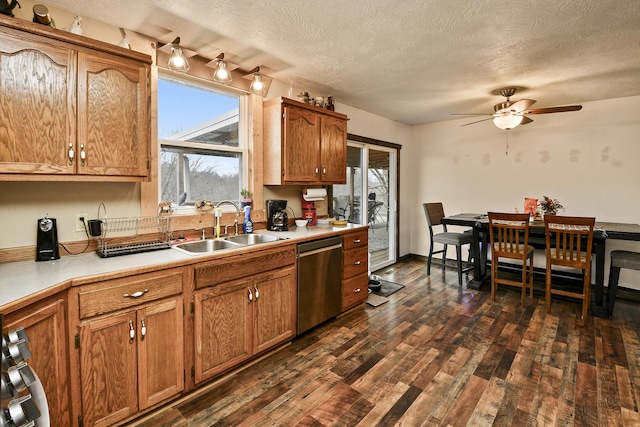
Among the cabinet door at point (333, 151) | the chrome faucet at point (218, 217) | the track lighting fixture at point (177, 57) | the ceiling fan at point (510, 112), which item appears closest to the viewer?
the track lighting fixture at point (177, 57)

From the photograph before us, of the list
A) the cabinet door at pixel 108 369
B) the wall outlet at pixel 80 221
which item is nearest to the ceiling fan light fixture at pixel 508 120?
the cabinet door at pixel 108 369

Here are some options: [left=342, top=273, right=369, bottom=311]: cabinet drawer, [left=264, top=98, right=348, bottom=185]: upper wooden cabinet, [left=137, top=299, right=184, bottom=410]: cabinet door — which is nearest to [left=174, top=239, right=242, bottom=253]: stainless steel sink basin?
[left=137, top=299, right=184, bottom=410]: cabinet door

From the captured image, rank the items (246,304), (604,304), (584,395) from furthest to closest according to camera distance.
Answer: (604,304) → (246,304) → (584,395)

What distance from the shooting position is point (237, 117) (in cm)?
312

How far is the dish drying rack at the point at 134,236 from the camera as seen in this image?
2.09 metres

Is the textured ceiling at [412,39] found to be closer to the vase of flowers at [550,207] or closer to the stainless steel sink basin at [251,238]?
the vase of flowers at [550,207]

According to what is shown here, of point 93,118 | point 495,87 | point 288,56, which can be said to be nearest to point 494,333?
point 495,87

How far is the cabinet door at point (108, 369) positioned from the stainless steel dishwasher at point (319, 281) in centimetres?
129

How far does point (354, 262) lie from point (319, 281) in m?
0.57

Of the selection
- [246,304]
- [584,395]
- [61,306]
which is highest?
[61,306]

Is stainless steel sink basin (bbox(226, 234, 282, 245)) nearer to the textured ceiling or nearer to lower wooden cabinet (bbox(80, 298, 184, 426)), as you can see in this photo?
lower wooden cabinet (bbox(80, 298, 184, 426))

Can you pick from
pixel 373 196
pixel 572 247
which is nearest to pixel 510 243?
pixel 572 247

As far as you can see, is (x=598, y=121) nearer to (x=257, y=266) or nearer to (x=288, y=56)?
(x=288, y=56)

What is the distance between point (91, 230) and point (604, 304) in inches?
189
